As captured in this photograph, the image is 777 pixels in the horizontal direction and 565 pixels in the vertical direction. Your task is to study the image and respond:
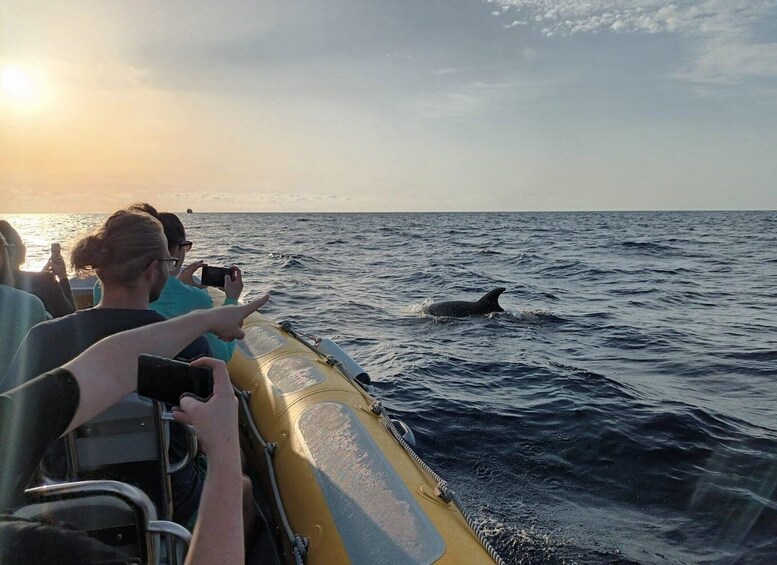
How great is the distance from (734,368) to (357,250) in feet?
91.0

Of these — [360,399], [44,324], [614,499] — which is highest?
[44,324]

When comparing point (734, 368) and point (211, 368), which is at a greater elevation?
point (211, 368)

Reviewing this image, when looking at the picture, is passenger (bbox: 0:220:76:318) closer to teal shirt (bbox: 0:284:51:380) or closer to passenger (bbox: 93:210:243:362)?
teal shirt (bbox: 0:284:51:380)

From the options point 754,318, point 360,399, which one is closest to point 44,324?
point 360,399

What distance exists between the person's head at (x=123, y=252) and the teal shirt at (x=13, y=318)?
52.2 inches

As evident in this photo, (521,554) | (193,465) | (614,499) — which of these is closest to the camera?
(193,465)

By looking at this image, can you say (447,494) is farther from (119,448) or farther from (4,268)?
(4,268)

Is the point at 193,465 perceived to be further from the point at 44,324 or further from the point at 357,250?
the point at 357,250

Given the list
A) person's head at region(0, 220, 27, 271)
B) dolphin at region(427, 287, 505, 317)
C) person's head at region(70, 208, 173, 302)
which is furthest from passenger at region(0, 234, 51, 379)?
dolphin at region(427, 287, 505, 317)

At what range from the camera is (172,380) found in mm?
1272

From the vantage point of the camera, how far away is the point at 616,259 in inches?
1172

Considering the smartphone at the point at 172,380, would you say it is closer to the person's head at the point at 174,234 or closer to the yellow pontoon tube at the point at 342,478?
the yellow pontoon tube at the point at 342,478

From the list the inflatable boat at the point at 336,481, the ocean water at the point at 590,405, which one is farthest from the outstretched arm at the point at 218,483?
the ocean water at the point at 590,405

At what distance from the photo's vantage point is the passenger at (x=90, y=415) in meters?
1.11
